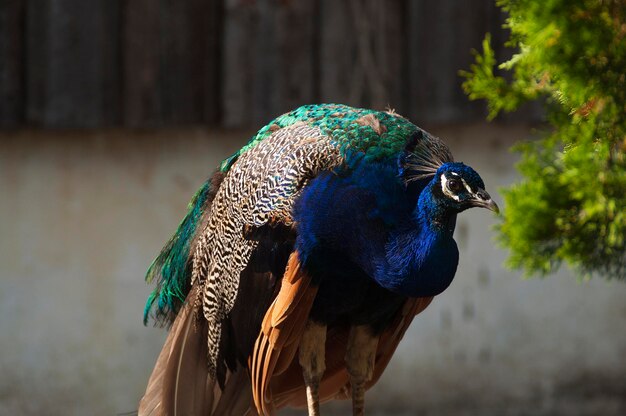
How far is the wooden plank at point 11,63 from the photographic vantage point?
5.53m

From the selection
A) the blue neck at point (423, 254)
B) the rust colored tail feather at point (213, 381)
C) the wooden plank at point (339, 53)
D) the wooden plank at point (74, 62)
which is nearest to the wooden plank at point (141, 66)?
the wooden plank at point (74, 62)

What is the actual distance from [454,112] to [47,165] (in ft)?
6.99

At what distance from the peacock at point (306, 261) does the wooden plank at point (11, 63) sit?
184 centimetres

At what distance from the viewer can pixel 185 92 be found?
5.57m

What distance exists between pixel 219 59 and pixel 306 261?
2398 millimetres

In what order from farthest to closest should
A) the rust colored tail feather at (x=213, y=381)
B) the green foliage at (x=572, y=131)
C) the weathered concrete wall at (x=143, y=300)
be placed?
the weathered concrete wall at (x=143, y=300) → the rust colored tail feather at (x=213, y=381) → the green foliage at (x=572, y=131)

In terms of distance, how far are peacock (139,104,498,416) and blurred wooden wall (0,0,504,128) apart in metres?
1.62

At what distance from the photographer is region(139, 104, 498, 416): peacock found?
11.1 ft

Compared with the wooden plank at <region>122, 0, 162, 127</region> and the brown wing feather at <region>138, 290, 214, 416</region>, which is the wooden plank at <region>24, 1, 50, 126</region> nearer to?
the wooden plank at <region>122, 0, 162, 127</region>

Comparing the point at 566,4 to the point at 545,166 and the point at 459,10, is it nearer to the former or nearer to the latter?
the point at 545,166

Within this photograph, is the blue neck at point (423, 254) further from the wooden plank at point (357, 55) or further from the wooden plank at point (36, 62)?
the wooden plank at point (36, 62)

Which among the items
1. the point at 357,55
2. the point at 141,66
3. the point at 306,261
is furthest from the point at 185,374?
the point at 357,55

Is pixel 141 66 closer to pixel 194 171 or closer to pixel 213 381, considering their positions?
pixel 194 171

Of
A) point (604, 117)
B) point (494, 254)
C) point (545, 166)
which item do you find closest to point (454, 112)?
point (494, 254)
